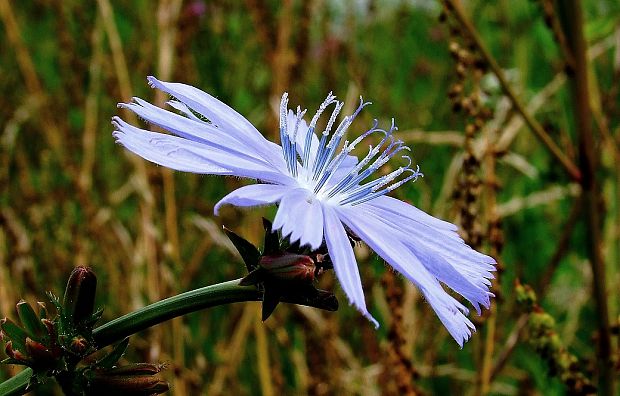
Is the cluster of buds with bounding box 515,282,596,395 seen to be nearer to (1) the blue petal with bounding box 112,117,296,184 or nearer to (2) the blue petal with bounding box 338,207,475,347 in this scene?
(2) the blue petal with bounding box 338,207,475,347

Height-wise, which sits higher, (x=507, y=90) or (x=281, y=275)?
(x=507, y=90)

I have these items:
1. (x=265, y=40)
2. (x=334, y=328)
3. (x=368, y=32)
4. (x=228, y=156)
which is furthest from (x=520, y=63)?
(x=228, y=156)

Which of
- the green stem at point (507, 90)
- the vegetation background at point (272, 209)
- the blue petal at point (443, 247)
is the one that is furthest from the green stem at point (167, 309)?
the green stem at point (507, 90)

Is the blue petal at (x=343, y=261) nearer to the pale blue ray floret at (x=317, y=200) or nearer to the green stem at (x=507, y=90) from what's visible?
the pale blue ray floret at (x=317, y=200)

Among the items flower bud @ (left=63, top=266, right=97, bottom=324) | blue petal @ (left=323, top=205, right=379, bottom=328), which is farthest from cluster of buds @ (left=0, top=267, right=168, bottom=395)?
blue petal @ (left=323, top=205, right=379, bottom=328)

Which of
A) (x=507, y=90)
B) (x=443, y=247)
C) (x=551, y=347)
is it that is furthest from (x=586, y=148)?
(x=443, y=247)

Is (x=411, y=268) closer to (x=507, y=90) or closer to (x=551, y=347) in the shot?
(x=551, y=347)
